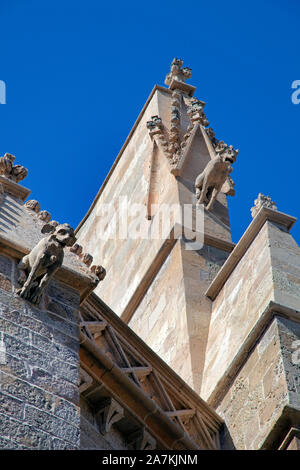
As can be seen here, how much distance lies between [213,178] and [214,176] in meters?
0.05

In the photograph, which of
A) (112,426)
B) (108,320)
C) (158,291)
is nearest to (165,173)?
(158,291)

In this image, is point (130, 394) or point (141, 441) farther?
point (130, 394)

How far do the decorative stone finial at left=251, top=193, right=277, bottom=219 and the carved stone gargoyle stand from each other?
2.32 metres

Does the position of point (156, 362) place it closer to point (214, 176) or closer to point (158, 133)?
point (214, 176)

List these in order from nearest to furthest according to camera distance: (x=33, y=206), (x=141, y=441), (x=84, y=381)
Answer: (x=84, y=381)
(x=141, y=441)
(x=33, y=206)

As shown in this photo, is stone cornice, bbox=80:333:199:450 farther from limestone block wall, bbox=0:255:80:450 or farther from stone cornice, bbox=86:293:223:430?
stone cornice, bbox=86:293:223:430

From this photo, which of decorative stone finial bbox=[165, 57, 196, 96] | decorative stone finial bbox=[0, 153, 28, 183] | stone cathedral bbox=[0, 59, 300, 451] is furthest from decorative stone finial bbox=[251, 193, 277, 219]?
decorative stone finial bbox=[165, 57, 196, 96]

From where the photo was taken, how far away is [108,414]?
28.8ft

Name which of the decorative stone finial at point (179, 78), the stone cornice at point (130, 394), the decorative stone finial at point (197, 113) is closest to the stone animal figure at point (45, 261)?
the stone cornice at point (130, 394)

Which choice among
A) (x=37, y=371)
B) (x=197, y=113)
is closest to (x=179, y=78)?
(x=197, y=113)

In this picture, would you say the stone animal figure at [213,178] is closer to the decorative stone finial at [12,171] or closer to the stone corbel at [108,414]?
the decorative stone finial at [12,171]

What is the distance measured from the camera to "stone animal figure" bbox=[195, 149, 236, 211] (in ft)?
48.9

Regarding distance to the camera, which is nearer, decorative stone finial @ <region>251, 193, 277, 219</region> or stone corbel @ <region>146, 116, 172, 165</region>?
decorative stone finial @ <region>251, 193, 277, 219</region>

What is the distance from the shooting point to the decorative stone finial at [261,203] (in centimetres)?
1238
